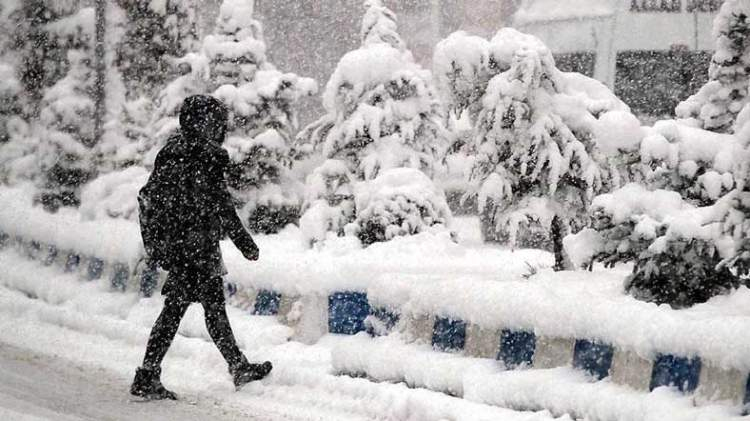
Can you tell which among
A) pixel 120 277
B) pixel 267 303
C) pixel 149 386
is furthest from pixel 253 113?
pixel 149 386

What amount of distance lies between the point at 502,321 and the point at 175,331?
7.22ft

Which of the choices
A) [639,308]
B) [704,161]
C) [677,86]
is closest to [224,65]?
[704,161]

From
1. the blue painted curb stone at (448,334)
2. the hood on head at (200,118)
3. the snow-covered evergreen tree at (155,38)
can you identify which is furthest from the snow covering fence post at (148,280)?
the snow-covered evergreen tree at (155,38)

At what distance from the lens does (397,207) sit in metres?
12.0

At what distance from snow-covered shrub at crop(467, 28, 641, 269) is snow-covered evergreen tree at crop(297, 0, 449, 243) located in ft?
8.03

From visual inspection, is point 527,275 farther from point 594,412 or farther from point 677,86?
point 677,86

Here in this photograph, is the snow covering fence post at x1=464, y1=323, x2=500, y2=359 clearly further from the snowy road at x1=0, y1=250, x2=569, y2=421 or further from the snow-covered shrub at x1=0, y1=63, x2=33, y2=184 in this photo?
the snow-covered shrub at x1=0, y1=63, x2=33, y2=184

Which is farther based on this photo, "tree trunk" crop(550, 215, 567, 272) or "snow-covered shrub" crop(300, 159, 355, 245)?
"snow-covered shrub" crop(300, 159, 355, 245)

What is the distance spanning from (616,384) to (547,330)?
659 mm

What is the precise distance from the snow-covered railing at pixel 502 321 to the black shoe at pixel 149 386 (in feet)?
4.19

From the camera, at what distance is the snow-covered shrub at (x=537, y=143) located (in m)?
9.88

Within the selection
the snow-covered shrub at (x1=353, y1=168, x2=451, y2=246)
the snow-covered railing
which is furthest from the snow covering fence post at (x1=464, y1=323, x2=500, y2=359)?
the snow-covered shrub at (x1=353, y1=168, x2=451, y2=246)

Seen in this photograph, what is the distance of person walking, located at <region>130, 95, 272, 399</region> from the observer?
8.54m

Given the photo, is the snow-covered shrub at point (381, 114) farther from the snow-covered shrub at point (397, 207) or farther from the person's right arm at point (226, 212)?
the person's right arm at point (226, 212)
